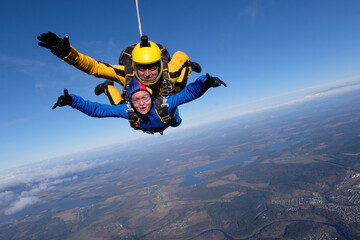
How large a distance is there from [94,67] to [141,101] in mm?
1004

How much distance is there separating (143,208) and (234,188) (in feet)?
132

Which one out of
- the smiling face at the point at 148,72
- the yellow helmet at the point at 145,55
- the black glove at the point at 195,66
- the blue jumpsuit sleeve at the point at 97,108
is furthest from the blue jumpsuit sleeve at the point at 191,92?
the black glove at the point at 195,66

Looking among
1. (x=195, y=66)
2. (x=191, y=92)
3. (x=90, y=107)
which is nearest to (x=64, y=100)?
(x=90, y=107)

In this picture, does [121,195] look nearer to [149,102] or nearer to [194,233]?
[194,233]

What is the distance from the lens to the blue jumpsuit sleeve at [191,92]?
2570 millimetres

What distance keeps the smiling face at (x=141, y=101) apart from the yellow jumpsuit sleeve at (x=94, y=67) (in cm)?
74

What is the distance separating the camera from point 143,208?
76.8 metres

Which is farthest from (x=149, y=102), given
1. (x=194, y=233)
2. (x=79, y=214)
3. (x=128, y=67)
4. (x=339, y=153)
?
(x=339, y=153)

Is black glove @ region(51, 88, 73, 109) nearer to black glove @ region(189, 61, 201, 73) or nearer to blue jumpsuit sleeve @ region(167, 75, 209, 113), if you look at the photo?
blue jumpsuit sleeve @ region(167, 75, 209, 113)

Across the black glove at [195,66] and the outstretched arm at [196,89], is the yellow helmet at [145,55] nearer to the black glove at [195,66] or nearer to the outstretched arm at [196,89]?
the outstretched arm at [196,89]

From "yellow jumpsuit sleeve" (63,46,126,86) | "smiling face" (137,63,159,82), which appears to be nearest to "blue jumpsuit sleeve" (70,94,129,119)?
"yellow jumpsuit sleeve" (63,46,126,86)

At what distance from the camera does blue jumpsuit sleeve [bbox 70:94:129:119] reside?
2883mm

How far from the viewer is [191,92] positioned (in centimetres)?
283

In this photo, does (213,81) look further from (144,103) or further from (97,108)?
(97,108)
